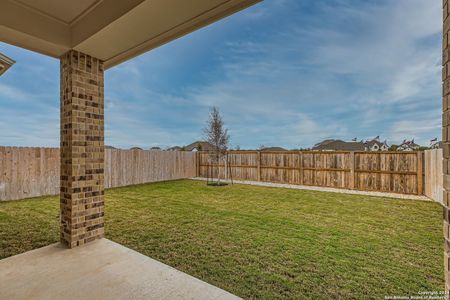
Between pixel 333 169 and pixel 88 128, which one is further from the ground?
pixel 88 128

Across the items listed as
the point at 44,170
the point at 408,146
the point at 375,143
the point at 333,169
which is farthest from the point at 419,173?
the point at 44,170

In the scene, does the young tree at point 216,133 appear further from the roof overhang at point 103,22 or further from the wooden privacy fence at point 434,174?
the roof overhang at point 103,22

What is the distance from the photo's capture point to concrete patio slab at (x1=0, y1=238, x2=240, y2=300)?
182cm

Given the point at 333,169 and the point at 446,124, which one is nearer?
the point at 446,124

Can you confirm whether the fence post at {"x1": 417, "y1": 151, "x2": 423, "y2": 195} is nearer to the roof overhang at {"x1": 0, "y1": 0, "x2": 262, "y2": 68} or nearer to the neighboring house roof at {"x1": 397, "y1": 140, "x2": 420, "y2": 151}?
the neighboring house roof at {"x1": 397, "y1": 140, "x2": 420, "y2": 151}

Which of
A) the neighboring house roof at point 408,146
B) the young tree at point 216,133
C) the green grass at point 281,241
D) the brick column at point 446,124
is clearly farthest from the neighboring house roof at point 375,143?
the brick column at point 446,124

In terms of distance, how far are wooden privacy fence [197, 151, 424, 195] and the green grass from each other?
1.85 metres

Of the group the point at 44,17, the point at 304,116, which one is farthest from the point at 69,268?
the point at 304,116

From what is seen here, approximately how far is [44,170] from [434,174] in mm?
11206

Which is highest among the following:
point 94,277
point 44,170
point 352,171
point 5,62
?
point 5,62

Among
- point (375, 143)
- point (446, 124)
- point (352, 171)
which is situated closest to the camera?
point (446, 124)

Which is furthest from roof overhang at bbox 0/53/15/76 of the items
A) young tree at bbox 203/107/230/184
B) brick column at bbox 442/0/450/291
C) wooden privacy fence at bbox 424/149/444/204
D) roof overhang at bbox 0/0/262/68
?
wooden privacy fence at bbox 424/149/444/204

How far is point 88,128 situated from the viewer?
2764 millimetres

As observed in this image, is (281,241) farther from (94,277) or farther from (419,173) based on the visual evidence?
(419,173)
